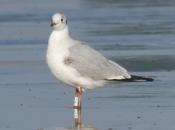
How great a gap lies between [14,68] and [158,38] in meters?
3.57

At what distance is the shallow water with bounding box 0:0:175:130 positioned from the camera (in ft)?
31.9

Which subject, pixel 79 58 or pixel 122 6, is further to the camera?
pixel 122 6

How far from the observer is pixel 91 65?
10305mm

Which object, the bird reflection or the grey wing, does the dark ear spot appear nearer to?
the grey wing

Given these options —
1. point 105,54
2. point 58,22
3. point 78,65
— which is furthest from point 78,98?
point 105,54

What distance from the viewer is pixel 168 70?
12.8 m

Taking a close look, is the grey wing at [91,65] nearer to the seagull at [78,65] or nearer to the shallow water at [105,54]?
the seagull at [78,65]

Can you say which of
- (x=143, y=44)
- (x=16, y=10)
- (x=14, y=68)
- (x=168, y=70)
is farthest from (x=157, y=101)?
(x=16, y=10)

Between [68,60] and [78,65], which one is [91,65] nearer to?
[78,65]

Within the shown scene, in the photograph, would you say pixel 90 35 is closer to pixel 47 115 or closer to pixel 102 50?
pixel 102 50

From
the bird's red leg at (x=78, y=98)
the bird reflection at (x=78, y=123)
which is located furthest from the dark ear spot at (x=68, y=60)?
the bird reflection at (x=78, y=123)

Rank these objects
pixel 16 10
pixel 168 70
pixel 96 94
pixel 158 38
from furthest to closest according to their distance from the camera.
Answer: pixel 16 10
pixel 158 38
pixel 168 70
pixel 96 94

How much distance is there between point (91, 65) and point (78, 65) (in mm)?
144

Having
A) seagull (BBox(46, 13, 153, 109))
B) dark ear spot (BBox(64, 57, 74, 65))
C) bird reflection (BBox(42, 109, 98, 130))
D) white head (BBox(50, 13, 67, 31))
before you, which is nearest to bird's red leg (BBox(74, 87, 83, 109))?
seagull (BBox(46, 13, 153, 109))
